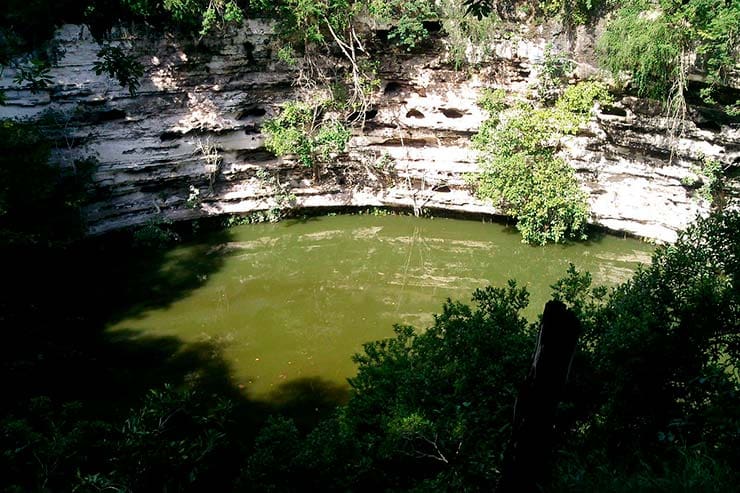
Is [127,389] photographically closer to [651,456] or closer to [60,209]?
[60,209]

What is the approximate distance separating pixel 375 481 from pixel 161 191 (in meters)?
10.9

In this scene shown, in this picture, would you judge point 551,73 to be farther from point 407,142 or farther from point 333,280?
point 333,280

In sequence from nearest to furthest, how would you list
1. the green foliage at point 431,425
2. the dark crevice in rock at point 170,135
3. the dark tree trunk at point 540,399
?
1. the dark tree trunk at point 540,399
2. the green foliage at point 431,425
3. the dark crevice in rock at point 170,135

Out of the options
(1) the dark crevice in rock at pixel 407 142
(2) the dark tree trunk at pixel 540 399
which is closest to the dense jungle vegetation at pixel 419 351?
(2) the dark tree trunk at pixel 540 399

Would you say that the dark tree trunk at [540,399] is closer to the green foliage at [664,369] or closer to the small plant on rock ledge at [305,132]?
the green foliage at [664,369]

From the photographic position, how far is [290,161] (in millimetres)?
14008

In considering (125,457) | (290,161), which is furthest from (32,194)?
(125,457)

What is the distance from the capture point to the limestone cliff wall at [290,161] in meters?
11.8

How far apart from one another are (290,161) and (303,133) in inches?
36.5

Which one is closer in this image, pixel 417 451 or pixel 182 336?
pixel 417 451

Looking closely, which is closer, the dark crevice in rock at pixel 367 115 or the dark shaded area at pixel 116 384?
the dark shaded area at pixel 116 384

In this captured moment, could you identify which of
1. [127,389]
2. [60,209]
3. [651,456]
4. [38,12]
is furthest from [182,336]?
[651,456]

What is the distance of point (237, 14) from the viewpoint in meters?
11.7

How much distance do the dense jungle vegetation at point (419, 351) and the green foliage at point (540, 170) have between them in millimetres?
48
